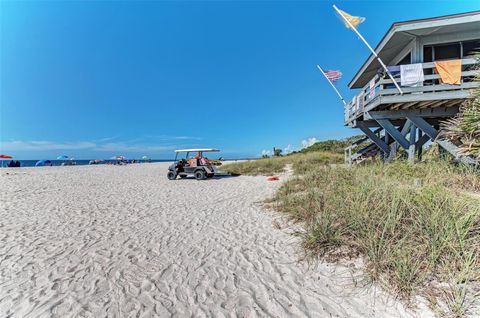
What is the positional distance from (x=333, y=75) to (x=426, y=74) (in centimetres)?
514

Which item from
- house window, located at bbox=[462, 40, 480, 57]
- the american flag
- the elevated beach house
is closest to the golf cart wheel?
the elevated beach house

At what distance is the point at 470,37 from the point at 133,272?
12869 millimetres

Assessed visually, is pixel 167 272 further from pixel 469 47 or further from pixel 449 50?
pixel 469 47

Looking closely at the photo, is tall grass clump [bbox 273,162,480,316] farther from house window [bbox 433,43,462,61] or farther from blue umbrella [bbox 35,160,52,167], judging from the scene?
blue umbrella [bbox 35,160,52,167]

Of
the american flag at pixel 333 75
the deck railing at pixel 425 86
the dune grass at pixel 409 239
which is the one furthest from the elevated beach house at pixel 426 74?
the dune grass at pixel 409 239

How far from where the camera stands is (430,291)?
220cm

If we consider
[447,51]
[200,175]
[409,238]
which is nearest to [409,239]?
[409,238]

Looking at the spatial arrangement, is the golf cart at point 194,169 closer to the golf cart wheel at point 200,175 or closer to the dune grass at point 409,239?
the golf cart wheel at point 200,175

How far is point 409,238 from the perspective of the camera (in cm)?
289

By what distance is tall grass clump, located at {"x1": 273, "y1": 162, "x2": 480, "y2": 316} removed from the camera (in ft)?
7.34

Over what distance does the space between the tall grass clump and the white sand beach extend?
290 millimetres

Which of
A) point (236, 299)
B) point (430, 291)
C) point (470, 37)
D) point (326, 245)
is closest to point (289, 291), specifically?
point (236, 299)

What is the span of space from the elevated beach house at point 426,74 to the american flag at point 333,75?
2.79 meters

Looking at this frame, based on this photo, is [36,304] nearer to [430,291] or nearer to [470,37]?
[430,291]
